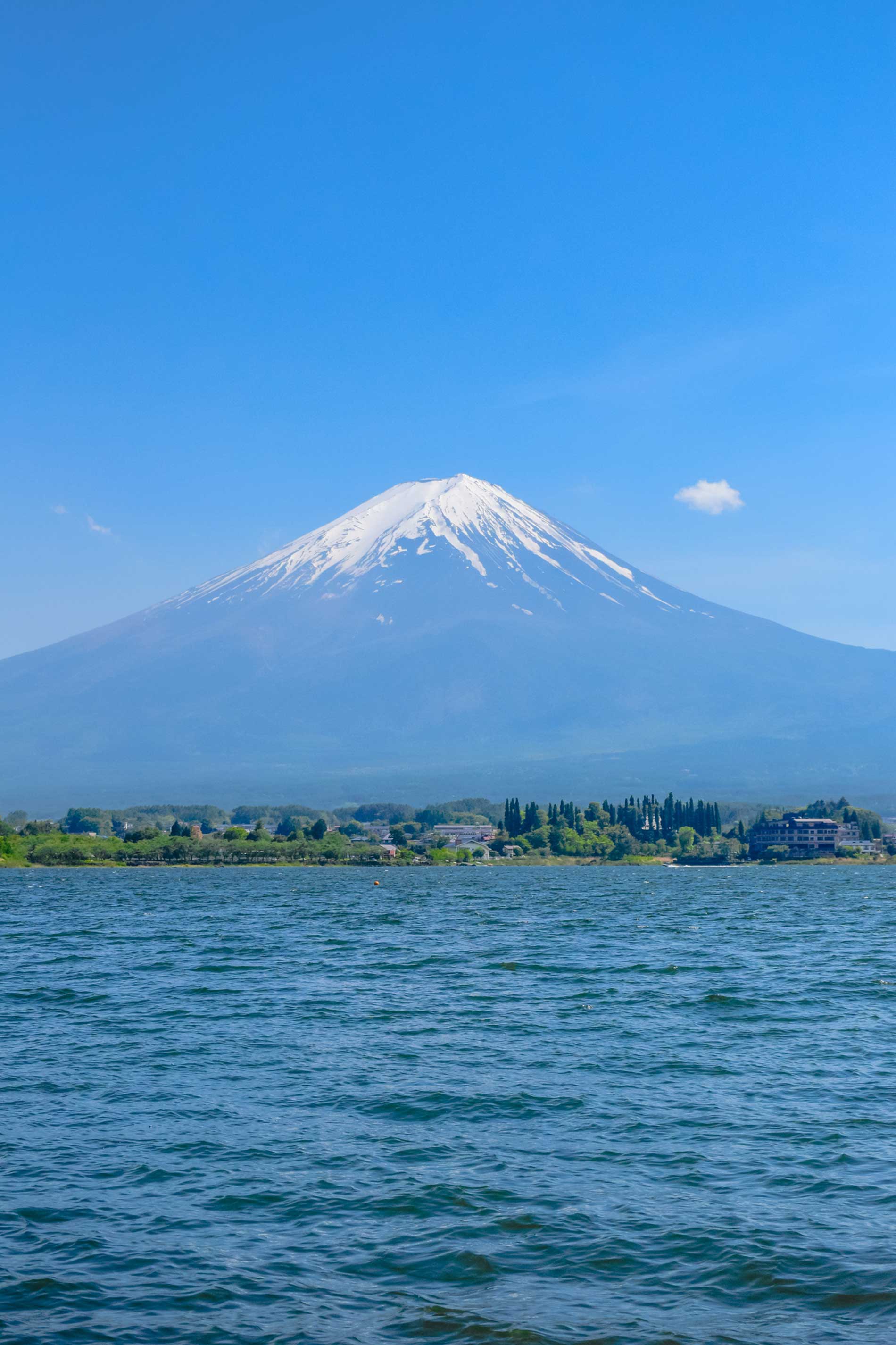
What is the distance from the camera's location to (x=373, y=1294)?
15.3 m

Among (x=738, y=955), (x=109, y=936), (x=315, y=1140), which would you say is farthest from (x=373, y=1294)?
(x=109, y=936)

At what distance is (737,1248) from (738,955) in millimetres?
38179

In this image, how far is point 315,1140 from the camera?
22.0m

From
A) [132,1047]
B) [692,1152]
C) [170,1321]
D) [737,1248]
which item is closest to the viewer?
[170,1321]

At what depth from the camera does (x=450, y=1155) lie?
21.2m

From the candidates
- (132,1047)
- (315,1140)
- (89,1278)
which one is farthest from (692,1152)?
(132,1047)

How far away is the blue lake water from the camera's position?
15055mm

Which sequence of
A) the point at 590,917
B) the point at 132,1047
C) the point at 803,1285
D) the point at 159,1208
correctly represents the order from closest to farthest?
the point at 803,1285
the point at 159,1208
the point at 132,1047
the point at 590,917

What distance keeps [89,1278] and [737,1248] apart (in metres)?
8.52

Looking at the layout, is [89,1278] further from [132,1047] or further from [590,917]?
[590,917]

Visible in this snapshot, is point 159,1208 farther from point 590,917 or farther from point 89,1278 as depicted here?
point 590,917

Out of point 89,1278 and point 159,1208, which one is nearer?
point 89,1278

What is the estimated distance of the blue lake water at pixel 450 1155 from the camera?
15055 mm

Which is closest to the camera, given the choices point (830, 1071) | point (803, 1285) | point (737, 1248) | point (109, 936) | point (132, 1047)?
point (803, 1285)
